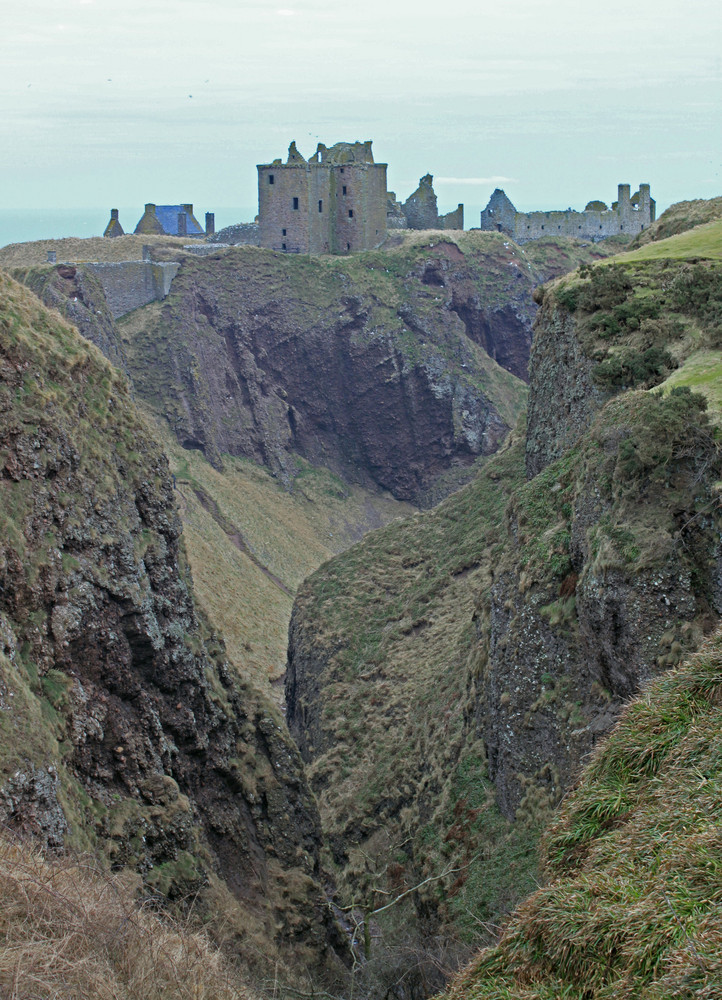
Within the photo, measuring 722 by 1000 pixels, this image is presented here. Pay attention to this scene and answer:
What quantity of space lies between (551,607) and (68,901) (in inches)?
467

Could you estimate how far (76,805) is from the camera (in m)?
16.0

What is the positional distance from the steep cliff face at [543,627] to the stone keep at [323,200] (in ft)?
132

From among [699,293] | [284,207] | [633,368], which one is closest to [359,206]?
[284,207]

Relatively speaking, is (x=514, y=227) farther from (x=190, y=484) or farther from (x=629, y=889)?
(x=629, y=889)

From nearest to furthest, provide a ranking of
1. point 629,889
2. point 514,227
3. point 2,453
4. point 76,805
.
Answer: point 629,889
point 76,805
point 2,453
point 514,227

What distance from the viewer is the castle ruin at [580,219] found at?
305 ft

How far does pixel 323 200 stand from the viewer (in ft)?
234

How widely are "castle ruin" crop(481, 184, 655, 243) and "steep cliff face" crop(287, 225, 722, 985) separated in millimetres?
62606

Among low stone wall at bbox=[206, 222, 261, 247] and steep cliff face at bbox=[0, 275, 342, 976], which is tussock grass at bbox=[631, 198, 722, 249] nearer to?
steep cliff face at bbox=[0, 275, 342, 976]

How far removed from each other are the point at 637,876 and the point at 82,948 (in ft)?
17.2

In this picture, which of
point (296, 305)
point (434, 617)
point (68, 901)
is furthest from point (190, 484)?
point (68, 901)

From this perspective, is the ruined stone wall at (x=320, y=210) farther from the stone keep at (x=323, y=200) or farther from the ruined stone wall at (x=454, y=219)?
the ruined stone wall at (x=454, y=219)

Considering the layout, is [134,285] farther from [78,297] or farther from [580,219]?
[580,219]

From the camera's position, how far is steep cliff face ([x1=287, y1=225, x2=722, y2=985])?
17078mm
